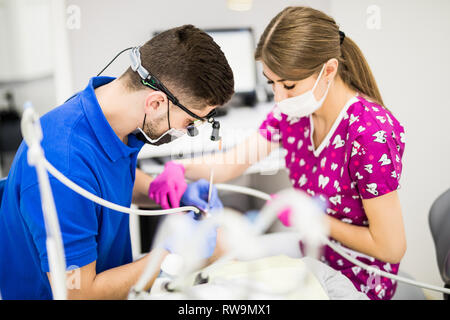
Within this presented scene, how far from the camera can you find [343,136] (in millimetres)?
895

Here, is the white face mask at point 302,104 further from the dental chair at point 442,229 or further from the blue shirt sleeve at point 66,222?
the blue shirt sleeve at point 66,222

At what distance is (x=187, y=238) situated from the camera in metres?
0.58

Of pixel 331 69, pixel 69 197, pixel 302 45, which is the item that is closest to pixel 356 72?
pixel 331 69

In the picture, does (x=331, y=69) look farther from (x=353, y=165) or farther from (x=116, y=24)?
(x=116, y=24)

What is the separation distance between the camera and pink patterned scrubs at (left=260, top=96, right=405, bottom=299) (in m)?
0.78

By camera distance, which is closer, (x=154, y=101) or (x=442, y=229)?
(x=154, y=101)

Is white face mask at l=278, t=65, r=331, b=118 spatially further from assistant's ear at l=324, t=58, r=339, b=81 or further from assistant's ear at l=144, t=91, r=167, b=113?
assistant's ear at l=144, t=91, r=167, b=113

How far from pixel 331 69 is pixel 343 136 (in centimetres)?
18

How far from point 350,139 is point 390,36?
301 millimetres

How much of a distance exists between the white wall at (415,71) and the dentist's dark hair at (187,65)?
0.37 metres

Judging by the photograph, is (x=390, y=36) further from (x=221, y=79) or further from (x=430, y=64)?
(x=221, y=79)

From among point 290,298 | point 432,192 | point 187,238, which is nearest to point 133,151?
point 187,238

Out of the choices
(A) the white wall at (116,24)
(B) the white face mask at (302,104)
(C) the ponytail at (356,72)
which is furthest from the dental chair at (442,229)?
(A) the white wall at (116,24)

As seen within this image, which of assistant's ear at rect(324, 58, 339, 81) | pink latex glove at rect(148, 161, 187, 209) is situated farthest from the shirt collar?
assistant's ear at rect(324, 58, 339, 81)
